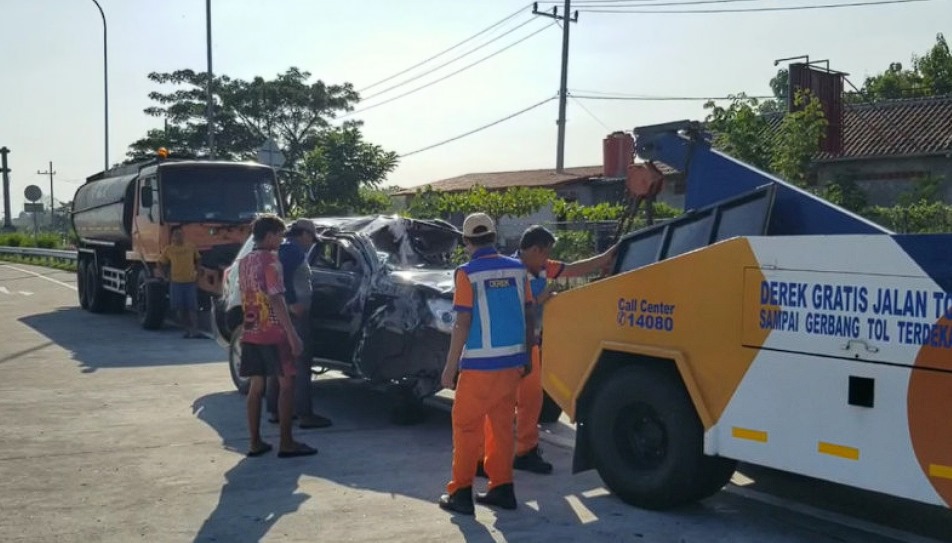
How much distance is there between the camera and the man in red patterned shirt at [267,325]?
287 inches

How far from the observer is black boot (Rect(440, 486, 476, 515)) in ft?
19.8

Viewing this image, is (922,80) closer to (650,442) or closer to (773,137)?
(773,137)

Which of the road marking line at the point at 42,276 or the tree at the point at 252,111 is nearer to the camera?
the road marking line at the point at 42,276

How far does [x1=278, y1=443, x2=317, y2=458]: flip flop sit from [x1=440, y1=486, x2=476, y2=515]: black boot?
5.87ft

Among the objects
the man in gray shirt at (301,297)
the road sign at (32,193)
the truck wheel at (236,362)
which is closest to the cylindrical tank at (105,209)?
the truck wheel at (236,362)

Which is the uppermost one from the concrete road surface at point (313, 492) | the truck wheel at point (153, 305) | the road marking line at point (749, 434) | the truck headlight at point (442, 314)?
the truck headlight at point (442, 314)

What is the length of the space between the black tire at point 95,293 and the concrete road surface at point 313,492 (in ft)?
31.5

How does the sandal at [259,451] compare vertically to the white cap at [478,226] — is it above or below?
below

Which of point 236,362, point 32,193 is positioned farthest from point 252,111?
point 236,362

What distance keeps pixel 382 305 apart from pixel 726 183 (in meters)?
3.49

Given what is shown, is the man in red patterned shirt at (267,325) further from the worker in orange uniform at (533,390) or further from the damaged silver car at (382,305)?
the worker in orange uniform at (533,390)

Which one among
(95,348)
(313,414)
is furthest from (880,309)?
(95,348)


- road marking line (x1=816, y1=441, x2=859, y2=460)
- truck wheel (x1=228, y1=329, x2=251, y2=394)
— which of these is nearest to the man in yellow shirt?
truck wheel (x1=228, y1=329, x2=251, y2=394)

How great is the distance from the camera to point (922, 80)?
48.6m
